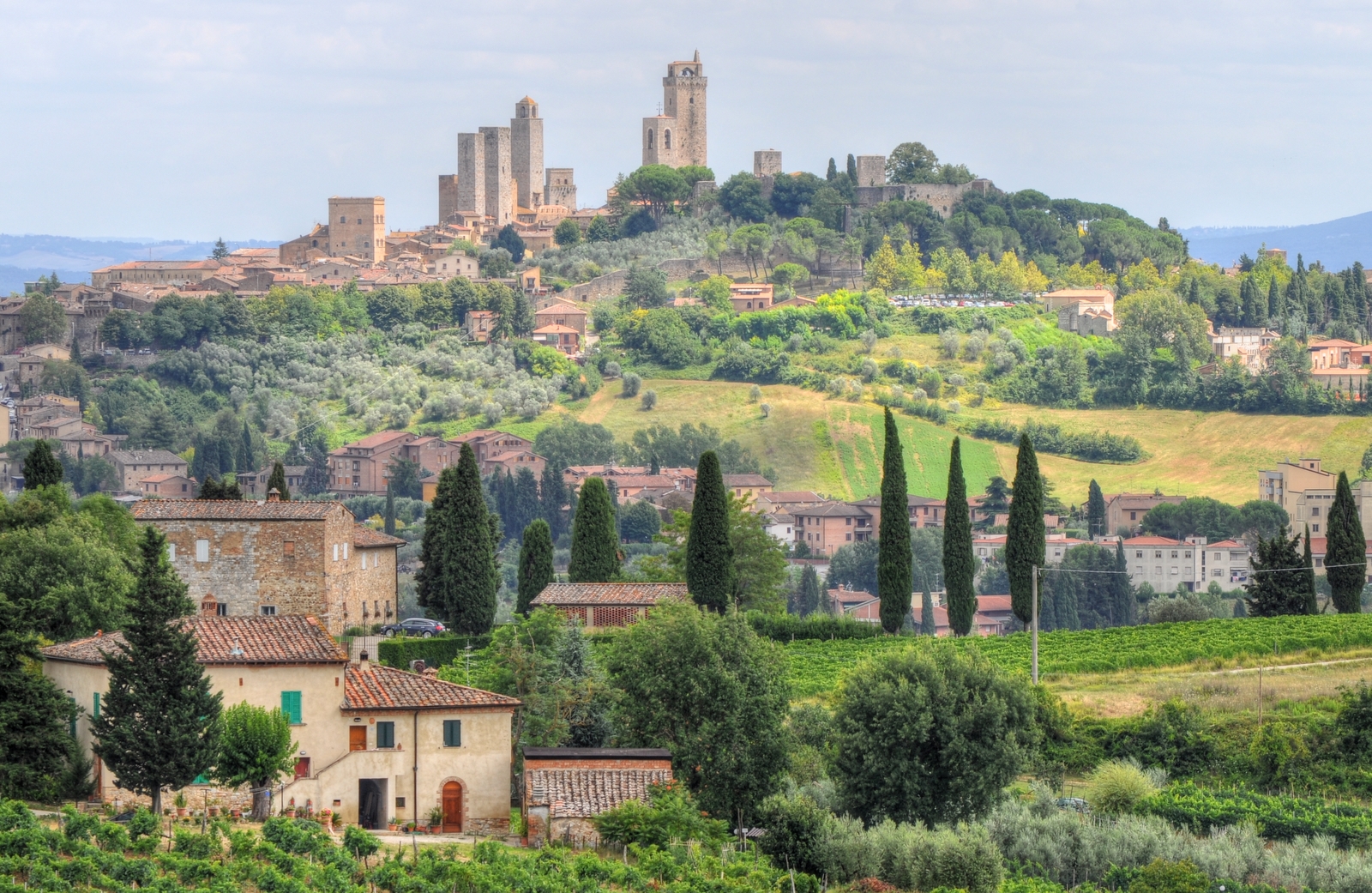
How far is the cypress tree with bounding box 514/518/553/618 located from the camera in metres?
48.6

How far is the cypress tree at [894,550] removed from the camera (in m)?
46.6

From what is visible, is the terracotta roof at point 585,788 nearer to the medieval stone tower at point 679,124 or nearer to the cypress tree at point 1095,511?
A: the cypress tree at point 1095,511

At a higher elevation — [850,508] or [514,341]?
[514,341]

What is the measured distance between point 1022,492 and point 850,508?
53.2 metres

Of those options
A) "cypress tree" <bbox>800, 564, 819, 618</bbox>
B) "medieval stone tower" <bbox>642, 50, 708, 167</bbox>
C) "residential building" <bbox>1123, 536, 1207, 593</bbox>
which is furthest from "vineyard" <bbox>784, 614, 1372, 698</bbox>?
"medieval stone tower" <bbox>642, 50, 708, 167</bbox>

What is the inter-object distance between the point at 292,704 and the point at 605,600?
16.6 metres

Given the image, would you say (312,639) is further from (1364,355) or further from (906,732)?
(1364,355)

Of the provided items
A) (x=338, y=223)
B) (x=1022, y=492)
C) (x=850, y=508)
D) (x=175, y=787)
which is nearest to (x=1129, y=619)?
(x=850, y=508)

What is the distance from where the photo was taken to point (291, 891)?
22.0 meters

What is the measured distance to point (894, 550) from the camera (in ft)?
153

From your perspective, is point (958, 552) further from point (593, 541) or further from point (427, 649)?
point (427, 649)

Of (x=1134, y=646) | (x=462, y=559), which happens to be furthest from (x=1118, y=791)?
(x=462, y=559)

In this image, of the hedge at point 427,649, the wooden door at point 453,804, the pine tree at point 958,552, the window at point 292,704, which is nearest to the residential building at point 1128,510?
the pine tree at point 958,552

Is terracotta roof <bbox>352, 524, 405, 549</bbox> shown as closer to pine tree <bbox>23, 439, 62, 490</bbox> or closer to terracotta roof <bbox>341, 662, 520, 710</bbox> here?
pine tree <bbox>23, 439, 62, 490</bbox>
